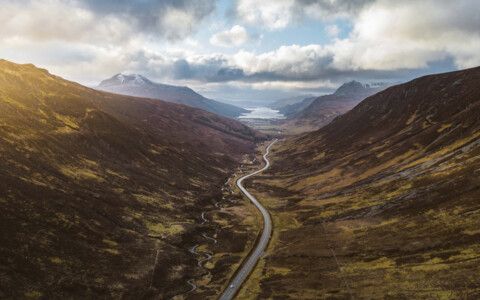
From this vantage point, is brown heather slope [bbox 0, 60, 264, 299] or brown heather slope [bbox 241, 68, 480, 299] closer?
brown heather slope [bbox 241, 68, 480, 299]

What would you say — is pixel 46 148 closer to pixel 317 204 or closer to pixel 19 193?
pixel 19 193

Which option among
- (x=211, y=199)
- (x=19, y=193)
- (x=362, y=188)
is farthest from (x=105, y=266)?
(x=362, y=188)

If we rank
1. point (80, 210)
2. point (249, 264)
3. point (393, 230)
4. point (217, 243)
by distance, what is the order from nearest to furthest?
point (249, 264), point (393, 230), point (80, 210), point (217, 243)

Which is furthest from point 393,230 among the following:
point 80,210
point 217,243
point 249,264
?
point 80,210

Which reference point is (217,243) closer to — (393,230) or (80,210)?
(80,210)

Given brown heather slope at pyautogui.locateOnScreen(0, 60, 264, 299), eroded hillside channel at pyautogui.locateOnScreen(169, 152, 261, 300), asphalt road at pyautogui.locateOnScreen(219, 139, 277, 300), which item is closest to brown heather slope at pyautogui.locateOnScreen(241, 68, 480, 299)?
asphalt road at pyautogui.locateOnScreen(219, 139, 277, 300)

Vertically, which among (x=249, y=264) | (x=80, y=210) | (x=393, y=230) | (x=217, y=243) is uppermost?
(x=80, y=210)

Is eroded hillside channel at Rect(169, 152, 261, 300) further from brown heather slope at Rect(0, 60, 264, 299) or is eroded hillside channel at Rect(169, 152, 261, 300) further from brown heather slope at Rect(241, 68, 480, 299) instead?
brown heather slope at Rect(241, 68, 480, 299)

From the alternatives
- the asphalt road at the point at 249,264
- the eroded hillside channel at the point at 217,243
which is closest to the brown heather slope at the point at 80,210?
the eroded hillside channel at the point at 217,243
